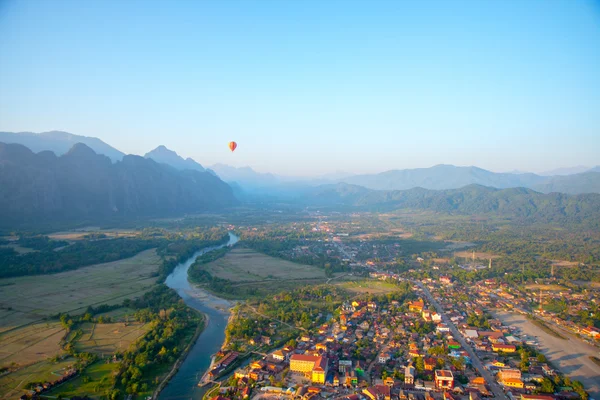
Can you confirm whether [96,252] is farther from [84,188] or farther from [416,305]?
[84,188]

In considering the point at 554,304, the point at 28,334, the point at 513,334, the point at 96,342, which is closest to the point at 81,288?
the point at 28,334

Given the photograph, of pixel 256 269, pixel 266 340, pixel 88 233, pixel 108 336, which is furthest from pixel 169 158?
pixel 266 340

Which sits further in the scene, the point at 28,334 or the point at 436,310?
the point at 436,310

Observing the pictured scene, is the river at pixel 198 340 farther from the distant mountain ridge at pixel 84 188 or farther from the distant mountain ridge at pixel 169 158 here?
the distant mountain ridge at pixel 169 158

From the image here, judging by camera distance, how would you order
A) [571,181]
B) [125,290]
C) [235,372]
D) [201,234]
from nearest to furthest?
[235,372]
[125,290]
[201,234]
[571,181]

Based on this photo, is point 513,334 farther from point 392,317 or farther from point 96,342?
point 96,342
